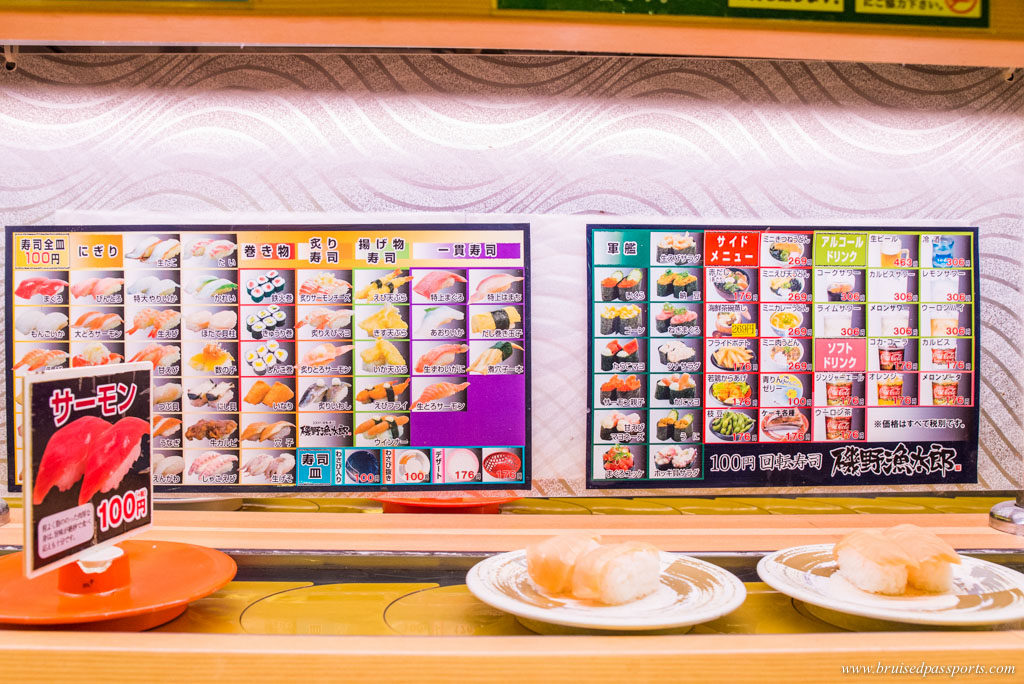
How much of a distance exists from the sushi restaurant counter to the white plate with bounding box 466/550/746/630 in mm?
28

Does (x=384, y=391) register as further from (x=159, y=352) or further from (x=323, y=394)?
(x=159, y=352)

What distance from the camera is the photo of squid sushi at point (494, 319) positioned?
9.07 feet

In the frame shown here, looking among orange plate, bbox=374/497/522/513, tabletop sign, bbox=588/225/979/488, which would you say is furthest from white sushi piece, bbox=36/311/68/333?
tabletop sign, bbox=588/225/979/488

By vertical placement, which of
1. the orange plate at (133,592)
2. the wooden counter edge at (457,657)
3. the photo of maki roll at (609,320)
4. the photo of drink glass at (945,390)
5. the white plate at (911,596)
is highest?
the photo of maki roll at (609,320)

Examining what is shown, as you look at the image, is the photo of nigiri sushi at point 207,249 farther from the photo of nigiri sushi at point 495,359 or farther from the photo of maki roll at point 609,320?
the photo of maki roll at point 609,320

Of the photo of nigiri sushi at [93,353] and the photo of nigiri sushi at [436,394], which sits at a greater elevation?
the photo of nigiri sushi at [93,353]

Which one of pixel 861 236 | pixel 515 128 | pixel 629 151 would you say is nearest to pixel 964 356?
pixel 861 236

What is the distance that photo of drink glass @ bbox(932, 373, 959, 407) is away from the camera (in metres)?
2.86

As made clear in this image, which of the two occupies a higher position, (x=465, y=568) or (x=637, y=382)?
(x=637, y=382)

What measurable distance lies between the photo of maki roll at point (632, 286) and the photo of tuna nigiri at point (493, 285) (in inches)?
15.1

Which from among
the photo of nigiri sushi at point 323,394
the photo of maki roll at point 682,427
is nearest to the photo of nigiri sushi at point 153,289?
the photo of nigiri sushi at point 323,394

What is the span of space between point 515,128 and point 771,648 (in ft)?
7.13

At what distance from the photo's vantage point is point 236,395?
275 centimetres

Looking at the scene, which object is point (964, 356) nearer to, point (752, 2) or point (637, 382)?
point (637, 382)
